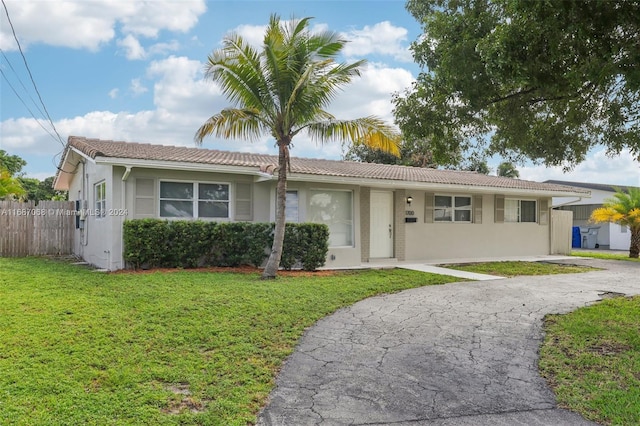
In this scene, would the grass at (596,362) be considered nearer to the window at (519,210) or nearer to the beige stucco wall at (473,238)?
the beige stucco wall at (473,238)

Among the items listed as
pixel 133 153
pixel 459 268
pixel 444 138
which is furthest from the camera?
pixel 459 268

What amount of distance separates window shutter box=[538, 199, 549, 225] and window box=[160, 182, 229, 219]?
13.2 m

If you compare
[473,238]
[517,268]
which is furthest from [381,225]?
[517,268]

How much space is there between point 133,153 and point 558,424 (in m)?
11.1

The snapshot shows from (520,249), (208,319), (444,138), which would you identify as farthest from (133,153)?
(520,249)

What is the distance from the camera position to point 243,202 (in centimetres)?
1291

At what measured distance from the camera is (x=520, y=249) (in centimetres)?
1808

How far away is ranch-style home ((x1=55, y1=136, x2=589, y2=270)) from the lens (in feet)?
38.3

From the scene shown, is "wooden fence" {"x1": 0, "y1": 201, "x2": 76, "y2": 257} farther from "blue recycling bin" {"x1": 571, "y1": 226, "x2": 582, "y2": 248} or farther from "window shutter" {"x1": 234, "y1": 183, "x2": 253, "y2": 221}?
"blue recycling bin" {"x1": 571, "y1": 226, "x2": 582, "y2": 248}

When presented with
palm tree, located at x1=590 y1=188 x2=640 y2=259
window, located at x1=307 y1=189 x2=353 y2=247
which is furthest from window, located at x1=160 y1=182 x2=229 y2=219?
palm tree, located at x1=590 y1=188 x2=640 y2=259

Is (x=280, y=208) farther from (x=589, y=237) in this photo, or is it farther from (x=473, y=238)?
(x=589, y=237)

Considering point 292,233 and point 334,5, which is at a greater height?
point 334,5

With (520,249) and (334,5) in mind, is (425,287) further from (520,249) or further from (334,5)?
(520,249)

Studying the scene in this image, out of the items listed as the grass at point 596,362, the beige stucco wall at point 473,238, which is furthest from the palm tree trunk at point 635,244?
the grass at point 596,362
